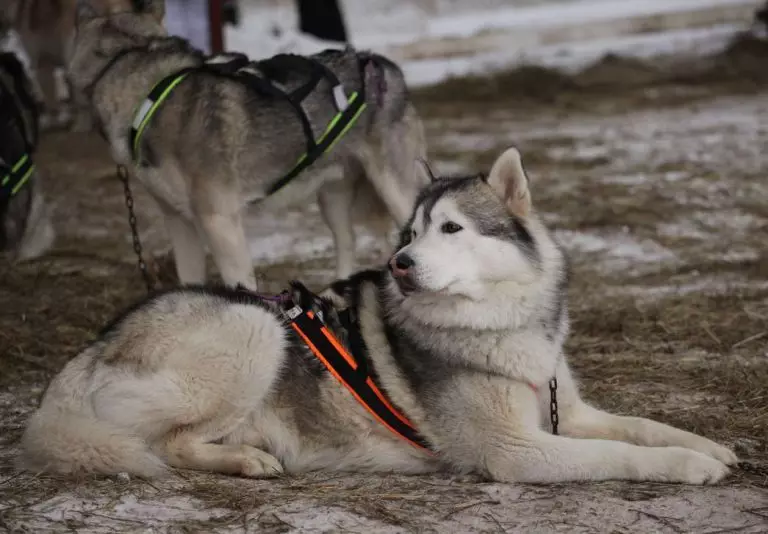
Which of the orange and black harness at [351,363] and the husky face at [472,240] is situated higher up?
the husky face at [472,240]

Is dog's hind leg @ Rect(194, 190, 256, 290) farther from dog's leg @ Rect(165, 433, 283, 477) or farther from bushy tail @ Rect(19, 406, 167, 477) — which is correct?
bushy tail @ Rect(19, 406, 167, 477)

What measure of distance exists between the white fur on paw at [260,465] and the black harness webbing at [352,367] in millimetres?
397

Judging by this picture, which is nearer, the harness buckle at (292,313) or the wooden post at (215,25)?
the harness buckle at (292,313)

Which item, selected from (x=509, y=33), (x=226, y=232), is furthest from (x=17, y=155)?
(x=509, y=33)

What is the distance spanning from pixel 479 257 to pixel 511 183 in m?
0.34

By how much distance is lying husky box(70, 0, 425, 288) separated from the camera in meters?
5.98

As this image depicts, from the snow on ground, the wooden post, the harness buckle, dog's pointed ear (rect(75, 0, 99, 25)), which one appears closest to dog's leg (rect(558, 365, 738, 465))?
the harness buckle

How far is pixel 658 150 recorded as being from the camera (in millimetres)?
10734

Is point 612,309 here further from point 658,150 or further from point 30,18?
point 30,18

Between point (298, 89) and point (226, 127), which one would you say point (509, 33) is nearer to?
point (298, 89)

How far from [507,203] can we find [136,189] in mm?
6725

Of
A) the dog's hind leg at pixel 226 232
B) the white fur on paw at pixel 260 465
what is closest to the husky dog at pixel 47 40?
the dog's hind leg at pixel 226 232

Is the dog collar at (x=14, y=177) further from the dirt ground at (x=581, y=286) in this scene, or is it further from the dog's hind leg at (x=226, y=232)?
the dog's hind leg at (x=226, y=232)

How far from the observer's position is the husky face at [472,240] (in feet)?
12.9
